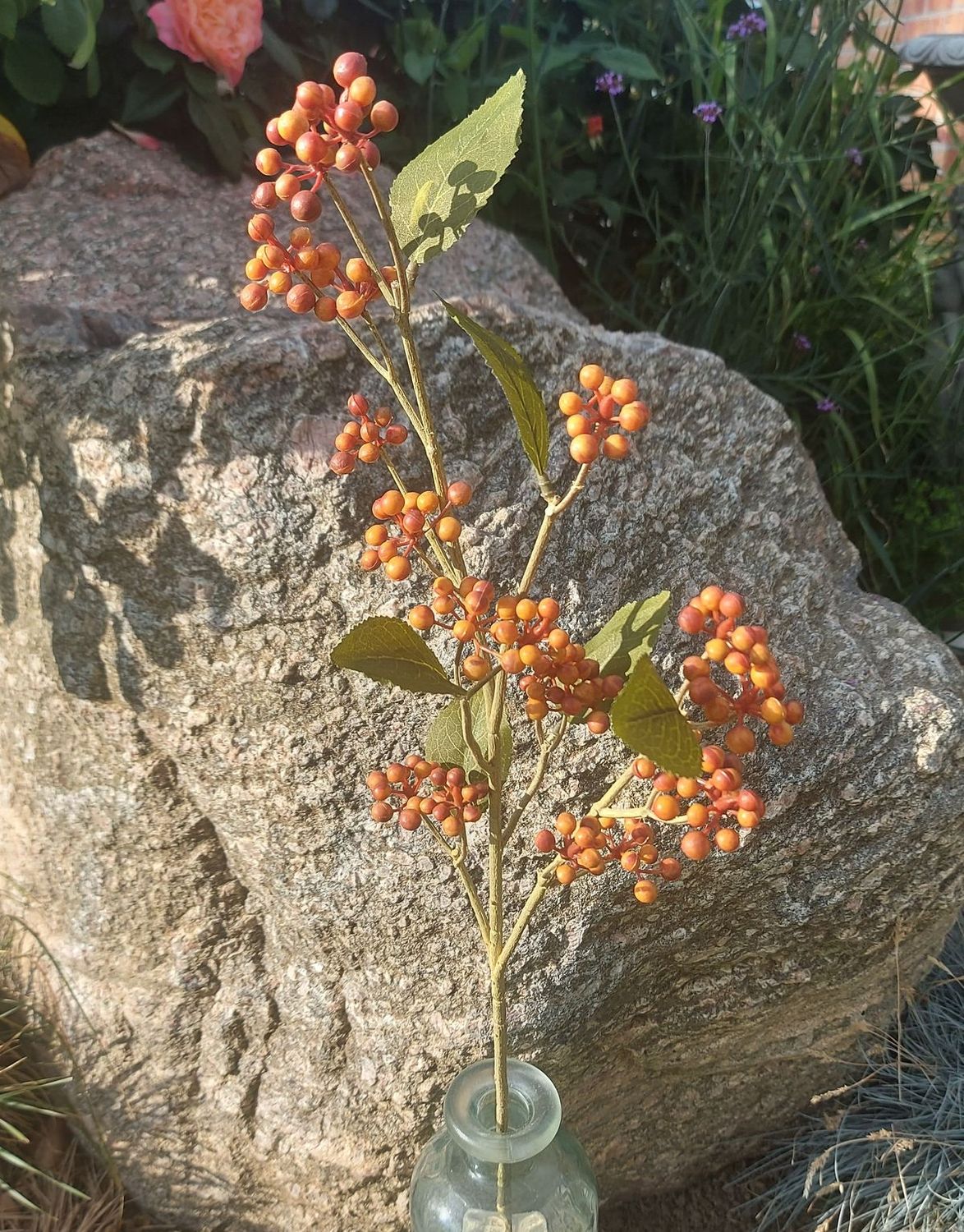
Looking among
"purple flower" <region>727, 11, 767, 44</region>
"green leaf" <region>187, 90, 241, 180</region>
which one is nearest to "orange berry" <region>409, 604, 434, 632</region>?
"green leaf" <region>187, 90, 241, 180</region>

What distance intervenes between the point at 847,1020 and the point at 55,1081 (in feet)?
2.88

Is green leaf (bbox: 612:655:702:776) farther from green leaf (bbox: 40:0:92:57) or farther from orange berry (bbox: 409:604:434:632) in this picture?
green leaf (bbox: 40:0:92:57)

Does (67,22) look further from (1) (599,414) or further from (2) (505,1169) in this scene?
(2) (505,1169)

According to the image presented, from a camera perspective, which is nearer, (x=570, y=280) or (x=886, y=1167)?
(x=886, y=1167)

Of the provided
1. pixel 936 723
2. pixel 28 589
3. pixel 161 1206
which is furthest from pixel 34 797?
pixel 936 723

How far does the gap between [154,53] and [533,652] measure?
0.95m

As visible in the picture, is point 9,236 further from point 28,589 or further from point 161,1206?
point 161,1206

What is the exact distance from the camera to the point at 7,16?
959mm

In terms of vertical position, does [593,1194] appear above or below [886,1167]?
above

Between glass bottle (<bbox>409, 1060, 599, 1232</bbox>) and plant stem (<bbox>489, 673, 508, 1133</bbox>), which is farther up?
plant stem (<bbox>489, 673, 508, 1133</bbox>)

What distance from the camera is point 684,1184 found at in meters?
1.19

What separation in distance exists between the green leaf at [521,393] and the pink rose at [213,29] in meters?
0.73

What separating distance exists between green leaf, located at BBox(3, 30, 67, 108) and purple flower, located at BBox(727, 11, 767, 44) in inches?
35.5

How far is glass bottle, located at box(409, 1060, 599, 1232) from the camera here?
2.37 ft
